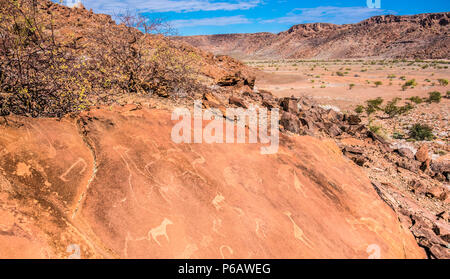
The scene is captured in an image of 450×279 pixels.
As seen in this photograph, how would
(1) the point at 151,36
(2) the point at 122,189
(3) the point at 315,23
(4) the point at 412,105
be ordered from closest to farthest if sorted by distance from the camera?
1. (2) the point at 122,189
2. (1) the point at 151,36
3. (4) the point at 412,105
4. (3) the point at 315,23

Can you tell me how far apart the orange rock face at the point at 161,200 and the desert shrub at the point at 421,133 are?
31.6 ft

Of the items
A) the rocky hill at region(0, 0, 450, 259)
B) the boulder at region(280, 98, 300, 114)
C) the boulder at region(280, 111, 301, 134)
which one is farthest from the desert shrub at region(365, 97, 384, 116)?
the rocky hill at region(0, 0, 450, 259)

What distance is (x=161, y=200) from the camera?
11.2 ft

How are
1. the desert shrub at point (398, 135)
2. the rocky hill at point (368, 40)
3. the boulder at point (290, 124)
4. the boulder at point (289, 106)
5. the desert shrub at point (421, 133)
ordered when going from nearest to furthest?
1. the boulder at point (290, 124)
2. the boulder at point (289, 106)
3. the desert shrub at point (421, 133)
4. the desert shrub at point (398, 135)
5. the rocky hill at point (368, 40)

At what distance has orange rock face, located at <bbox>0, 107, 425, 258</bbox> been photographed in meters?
2.97

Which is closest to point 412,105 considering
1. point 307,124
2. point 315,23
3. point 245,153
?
point 307,124

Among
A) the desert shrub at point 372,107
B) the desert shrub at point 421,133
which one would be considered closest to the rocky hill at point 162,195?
the desert shrub at point 421,133

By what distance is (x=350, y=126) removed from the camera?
31.5ft

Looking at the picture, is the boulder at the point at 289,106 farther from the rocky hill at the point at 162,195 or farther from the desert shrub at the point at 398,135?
the desert shrub at the point at 398,135

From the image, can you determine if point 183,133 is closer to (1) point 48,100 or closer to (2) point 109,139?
(2) point 109,139

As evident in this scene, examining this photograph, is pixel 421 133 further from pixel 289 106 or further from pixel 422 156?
pixel 289 106

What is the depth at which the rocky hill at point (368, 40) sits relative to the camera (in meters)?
67.8

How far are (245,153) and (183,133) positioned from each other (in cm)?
115

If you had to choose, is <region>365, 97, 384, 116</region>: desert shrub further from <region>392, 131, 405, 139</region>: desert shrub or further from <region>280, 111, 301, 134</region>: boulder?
<region>280, 111, 301, 134</region>: boulder
